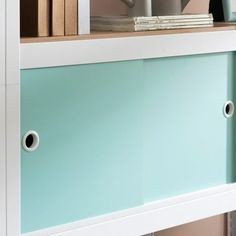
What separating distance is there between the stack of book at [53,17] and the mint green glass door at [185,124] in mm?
179

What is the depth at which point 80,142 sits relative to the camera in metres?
1.32

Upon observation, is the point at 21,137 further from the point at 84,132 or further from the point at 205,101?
the point at 205,101

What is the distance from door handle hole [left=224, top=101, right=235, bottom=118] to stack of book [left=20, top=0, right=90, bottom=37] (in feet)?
1.34

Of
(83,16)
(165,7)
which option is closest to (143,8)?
(165,7)

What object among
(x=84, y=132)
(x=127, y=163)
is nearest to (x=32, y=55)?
(x=84, y=132)

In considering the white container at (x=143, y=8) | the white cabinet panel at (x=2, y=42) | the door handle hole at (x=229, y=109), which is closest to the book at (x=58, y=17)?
the white cabinet panel at (x=2, y=42)

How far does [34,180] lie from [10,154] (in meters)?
0.08

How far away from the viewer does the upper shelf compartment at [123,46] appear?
4.02ft

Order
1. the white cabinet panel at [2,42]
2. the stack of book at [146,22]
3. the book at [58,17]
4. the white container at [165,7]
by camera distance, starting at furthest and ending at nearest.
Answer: the white container at [165,7] < the stack of book at [146,22] < the book at [58,17] < the white cabinet panel at [2,42]

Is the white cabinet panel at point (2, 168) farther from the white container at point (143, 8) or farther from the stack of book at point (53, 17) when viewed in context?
the white container at point (143, 8)

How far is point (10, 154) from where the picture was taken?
1199 mm

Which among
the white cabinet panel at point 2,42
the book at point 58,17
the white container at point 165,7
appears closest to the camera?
the white cabinet panel at point 2,42

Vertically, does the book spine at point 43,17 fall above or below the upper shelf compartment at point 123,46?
above

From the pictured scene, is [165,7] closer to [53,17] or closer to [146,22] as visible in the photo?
[146,22]
